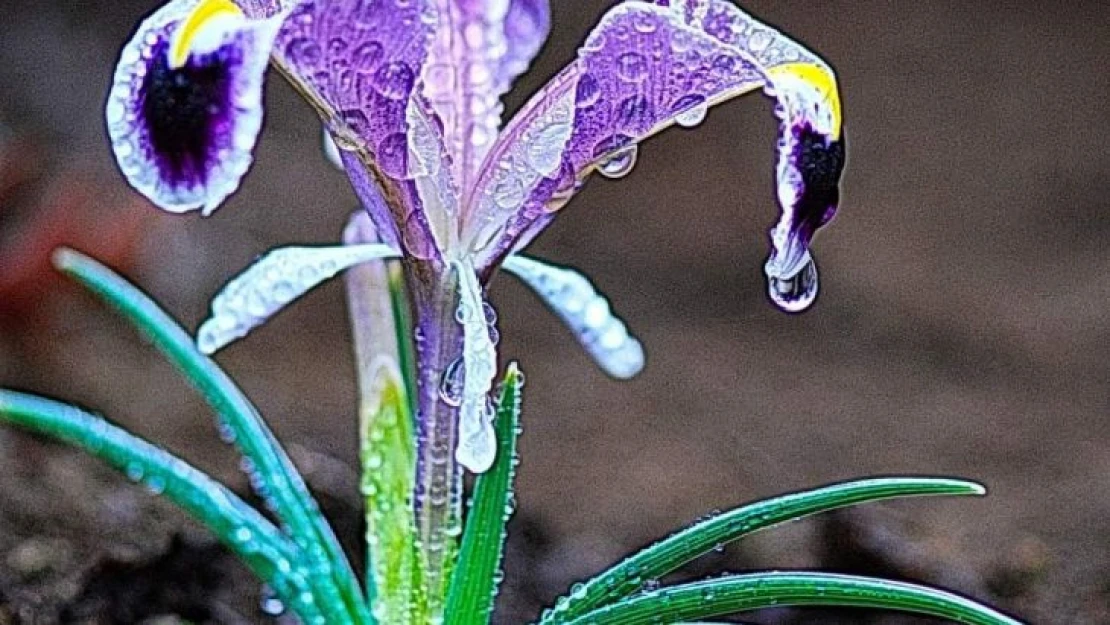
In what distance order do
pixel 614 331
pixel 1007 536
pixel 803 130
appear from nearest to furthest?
pixel 803 130 < pixel 614 331 < pixel 1007 536

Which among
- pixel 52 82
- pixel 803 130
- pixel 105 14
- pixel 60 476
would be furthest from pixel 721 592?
pixel 105 14

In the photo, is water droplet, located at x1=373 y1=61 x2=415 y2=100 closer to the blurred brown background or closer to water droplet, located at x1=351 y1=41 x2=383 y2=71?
water droplet, located at x1=351 y1=41 x2=383 y2=71

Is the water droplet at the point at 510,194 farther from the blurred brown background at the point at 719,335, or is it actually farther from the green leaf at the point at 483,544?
the blurred brown background at the point at 719,335

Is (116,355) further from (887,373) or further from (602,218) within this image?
(887,373)

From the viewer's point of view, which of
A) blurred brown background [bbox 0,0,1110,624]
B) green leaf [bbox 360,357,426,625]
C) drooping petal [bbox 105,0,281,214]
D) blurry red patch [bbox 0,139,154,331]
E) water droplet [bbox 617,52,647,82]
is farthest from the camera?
blurry red patch [bbox 0,139,154,331]

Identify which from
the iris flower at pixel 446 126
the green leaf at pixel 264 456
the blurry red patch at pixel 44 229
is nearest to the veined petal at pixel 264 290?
the iris flower at pixel 446 126

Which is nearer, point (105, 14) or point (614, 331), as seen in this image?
point (614, 331)

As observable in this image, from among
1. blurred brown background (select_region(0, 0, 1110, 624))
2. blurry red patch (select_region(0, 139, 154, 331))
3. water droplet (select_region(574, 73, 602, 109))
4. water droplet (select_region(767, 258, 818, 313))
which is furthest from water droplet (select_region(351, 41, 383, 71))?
blurry red patch (select_region(0, 139, 154, 331))

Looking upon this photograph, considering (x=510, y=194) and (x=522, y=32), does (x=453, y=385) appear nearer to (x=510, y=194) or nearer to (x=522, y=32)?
(x=510, y=194)
